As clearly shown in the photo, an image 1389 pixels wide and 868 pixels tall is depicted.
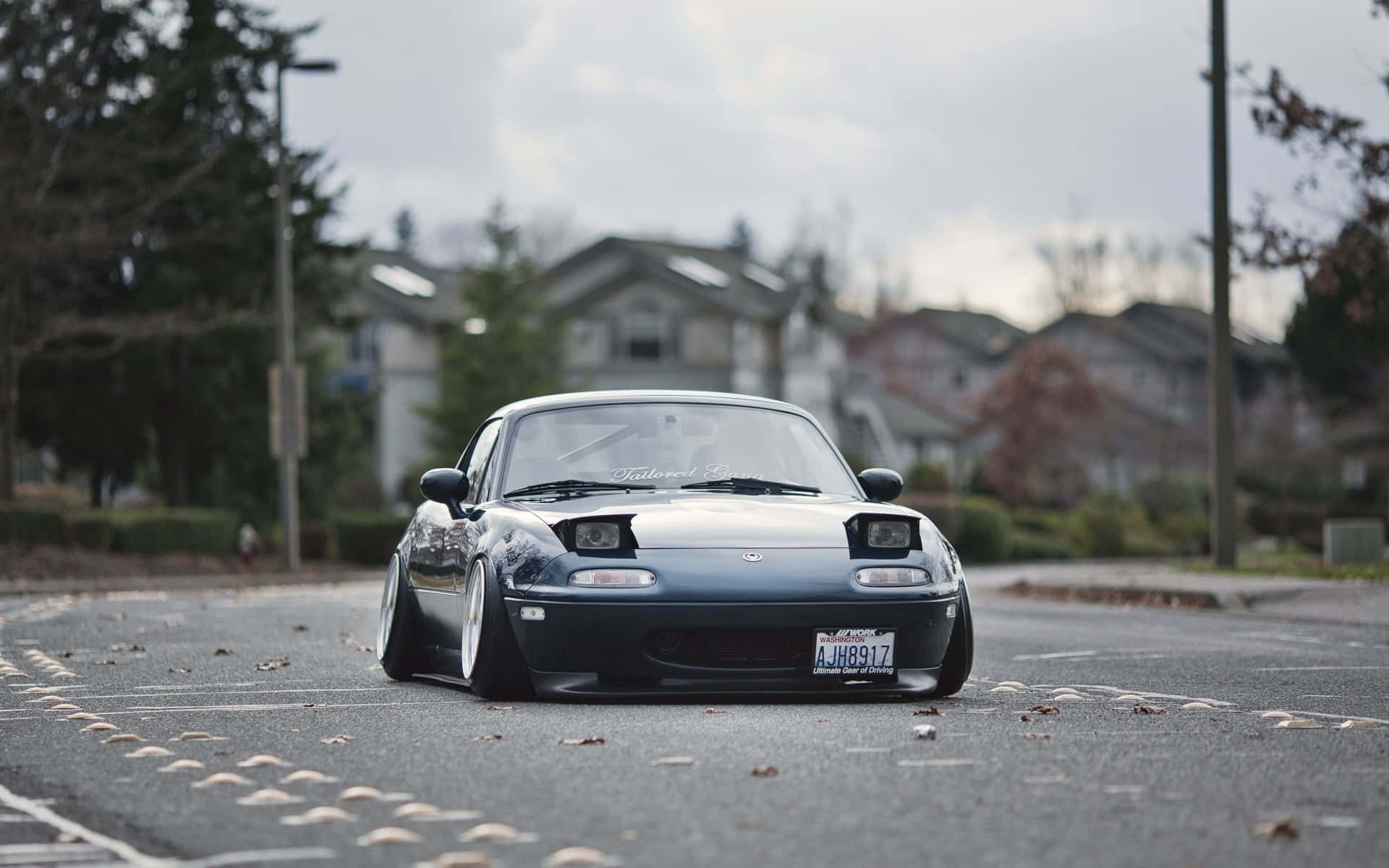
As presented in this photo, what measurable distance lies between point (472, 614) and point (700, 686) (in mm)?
1183

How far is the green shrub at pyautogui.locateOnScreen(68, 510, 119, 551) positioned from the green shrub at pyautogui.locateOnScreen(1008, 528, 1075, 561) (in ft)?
83.6

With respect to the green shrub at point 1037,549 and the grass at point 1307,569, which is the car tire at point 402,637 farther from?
the green shrub at point 1037,549

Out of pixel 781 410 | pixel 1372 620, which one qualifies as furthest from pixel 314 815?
pixel 1372 620

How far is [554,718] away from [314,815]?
2396mm

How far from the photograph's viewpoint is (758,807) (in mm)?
5582

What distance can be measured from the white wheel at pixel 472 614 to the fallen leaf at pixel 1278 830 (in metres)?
4.15

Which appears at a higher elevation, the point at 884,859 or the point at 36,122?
the point at 36,122

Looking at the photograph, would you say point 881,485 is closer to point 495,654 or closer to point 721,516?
point 721,516

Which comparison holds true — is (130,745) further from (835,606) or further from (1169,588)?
(1169,588)

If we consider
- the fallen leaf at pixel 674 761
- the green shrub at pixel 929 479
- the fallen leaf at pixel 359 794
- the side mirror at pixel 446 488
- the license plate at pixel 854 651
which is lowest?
the fallen leaf at pixel 359 794

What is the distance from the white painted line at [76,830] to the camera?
199 inches

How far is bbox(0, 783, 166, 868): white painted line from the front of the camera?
5047 mm

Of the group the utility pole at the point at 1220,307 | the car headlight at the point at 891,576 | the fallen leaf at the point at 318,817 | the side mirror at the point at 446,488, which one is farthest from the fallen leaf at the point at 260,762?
the utility pole at the point at 1220,307

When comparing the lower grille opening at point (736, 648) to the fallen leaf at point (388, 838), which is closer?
the fallen leaf at point (388, 838)
